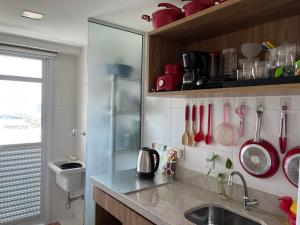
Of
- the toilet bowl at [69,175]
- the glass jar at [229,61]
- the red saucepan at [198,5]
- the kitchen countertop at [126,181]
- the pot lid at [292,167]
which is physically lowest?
the toilet bowl at [69,175]

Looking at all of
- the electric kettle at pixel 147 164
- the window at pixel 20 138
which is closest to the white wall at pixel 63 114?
the window at pixel 20 138

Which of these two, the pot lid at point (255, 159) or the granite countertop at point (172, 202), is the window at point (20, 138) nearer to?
the granite countertop at point (172, 202)

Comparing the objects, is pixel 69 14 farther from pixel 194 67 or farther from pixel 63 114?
pixel 63 114

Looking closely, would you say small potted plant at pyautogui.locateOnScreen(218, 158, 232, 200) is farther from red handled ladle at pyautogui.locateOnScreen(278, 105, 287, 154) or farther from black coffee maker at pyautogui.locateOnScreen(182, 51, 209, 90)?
black coffee maker at pyautogui.locateOnScreen(182, 51, 209, 90)

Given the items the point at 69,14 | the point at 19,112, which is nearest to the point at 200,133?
the point at 69,14

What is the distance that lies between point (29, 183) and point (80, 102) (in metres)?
1.10

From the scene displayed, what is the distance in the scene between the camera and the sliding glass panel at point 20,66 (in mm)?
2580

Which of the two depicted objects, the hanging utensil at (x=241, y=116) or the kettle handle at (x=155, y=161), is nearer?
the hanging utensil at (x=241, y=116)

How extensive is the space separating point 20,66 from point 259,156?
2588 mm

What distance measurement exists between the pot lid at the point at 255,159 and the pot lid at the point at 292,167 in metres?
0.09

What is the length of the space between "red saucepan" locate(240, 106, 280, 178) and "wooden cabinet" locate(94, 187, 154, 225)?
639mm

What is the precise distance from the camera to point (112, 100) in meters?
2.00

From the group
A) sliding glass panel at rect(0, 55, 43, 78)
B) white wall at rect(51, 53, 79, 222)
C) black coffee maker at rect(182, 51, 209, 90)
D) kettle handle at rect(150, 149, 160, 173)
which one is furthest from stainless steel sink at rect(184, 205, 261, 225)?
sliding glass panel at rect(0, 55, 43, 78)

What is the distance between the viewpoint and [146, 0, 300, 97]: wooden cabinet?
1070mm
